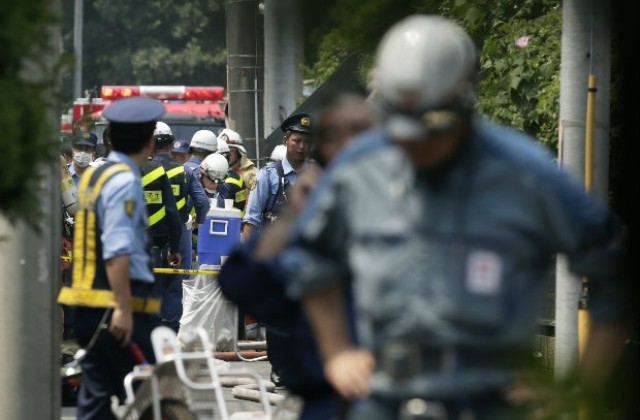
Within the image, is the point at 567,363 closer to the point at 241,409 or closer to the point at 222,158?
the point at 241,409

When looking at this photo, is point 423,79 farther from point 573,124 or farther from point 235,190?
point 235,190

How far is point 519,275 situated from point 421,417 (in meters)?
0.35

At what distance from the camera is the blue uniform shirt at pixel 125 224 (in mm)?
6484

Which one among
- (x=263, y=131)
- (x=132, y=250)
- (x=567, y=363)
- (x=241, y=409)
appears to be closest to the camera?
(x=567, y=363)

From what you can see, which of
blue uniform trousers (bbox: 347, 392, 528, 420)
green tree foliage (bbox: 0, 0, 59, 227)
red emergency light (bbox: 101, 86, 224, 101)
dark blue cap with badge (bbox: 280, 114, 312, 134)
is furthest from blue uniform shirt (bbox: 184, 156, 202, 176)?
red emergency light (bbox: 101, 86, 224, 101)

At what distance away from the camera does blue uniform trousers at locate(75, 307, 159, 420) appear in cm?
664

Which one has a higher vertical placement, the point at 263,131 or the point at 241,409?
the point at 263,131

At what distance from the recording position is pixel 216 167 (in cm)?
1509

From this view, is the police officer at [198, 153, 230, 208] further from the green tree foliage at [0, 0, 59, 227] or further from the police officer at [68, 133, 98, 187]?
the green tree foliage at [0, 0, 59, 227]

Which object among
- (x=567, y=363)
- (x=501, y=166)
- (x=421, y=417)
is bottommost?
(x=421, y=417)

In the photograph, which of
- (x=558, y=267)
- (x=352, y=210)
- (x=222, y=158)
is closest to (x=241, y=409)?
(x=558, y=267)

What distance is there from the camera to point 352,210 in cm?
341

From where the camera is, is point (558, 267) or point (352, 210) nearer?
point (352, 210)

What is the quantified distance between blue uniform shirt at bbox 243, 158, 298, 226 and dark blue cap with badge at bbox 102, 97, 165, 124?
10.4 ft
